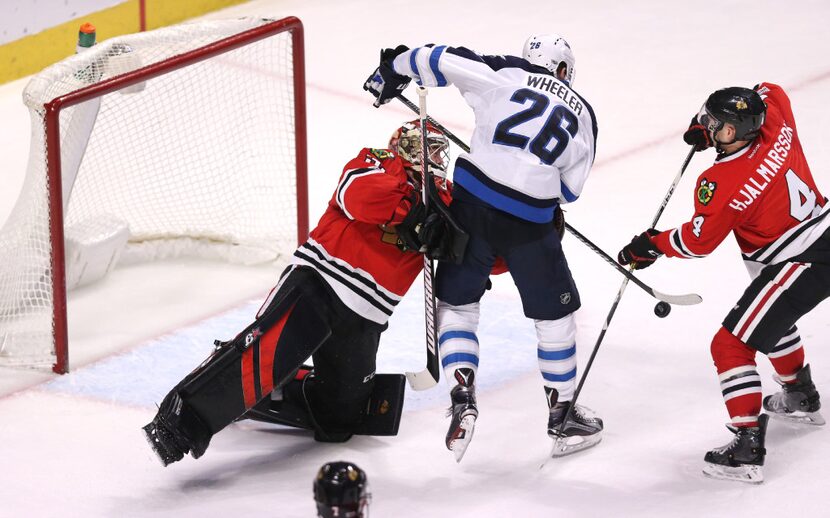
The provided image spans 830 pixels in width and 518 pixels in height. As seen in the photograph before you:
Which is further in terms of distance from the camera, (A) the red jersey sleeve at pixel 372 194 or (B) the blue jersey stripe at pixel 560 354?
(B) the blue jersey stripe at pixel 560 354

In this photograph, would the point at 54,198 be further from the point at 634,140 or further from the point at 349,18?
the point at 349,18

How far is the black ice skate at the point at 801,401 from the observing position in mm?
4039

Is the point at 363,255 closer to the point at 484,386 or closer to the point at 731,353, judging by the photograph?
the point at 484,386

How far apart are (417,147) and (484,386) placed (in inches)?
35.3

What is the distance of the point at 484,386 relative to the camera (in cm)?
435

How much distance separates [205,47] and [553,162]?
1414 mm

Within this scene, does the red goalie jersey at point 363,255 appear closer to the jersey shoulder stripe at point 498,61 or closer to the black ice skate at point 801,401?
the jersey shoulder stripe at point 498,61

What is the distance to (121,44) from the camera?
4.56 metres

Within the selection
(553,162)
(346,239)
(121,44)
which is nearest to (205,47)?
(121,44)

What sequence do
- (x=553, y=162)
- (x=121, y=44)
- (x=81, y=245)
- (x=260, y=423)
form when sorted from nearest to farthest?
1. (x=553, y=162)
2. (x=260, y=423)
3. (x=121, y=44)
4. (x=81, y=245)

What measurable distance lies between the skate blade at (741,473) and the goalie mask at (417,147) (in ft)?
3.32

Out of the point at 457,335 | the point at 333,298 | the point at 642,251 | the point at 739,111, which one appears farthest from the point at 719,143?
the point at 333,298

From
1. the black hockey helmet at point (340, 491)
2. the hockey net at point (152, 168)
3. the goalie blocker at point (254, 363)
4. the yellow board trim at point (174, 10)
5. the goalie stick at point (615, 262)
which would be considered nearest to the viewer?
the black hockey helmet at point (340, 491)

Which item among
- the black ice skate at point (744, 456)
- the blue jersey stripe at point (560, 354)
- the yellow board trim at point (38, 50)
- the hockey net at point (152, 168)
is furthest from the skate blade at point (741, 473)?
the yellow board trim at point (38, 50)
